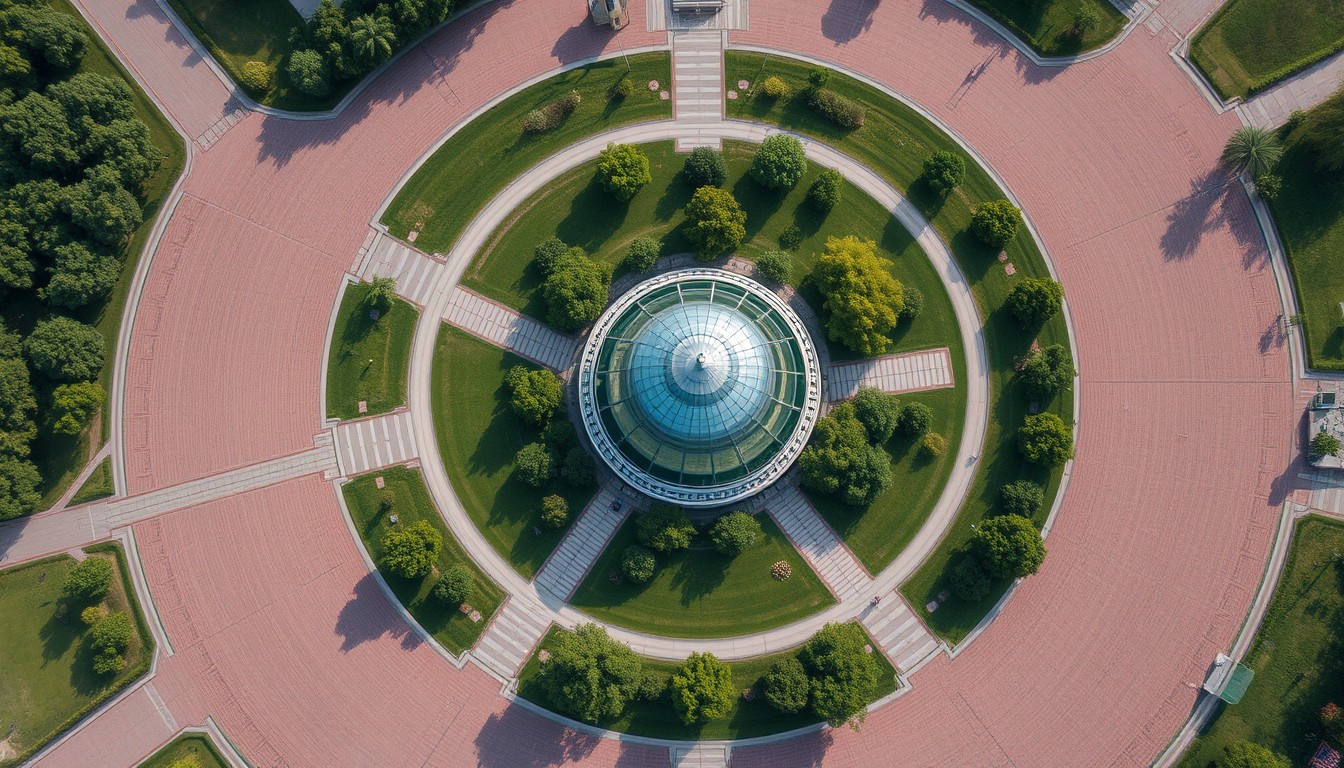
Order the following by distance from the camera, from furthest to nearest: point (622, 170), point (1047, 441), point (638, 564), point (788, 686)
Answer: point (622, 170)
point (1047, 441)
point (638, 564)
point (788, 686)

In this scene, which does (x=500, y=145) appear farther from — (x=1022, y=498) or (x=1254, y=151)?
(x=1254, y=151)

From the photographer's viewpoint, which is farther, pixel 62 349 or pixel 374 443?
pixel 374 443

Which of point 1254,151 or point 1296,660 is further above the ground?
point 1254,151

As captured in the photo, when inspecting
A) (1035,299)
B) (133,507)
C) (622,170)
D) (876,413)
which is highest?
(622,170)

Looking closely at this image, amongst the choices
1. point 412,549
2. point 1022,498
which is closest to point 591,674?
point 412,549

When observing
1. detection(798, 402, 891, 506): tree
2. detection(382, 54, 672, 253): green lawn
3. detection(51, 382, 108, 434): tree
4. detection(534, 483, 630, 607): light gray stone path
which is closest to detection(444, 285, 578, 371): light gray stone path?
detection(382, 54, 672, 253): green lawn

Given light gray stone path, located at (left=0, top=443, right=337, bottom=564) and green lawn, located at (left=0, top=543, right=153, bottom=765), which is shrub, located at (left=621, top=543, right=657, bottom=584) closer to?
light gray stone path, located at (left=0, top=443, right=337, bottom=564)

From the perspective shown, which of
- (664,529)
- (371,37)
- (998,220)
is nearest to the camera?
(664,529)
